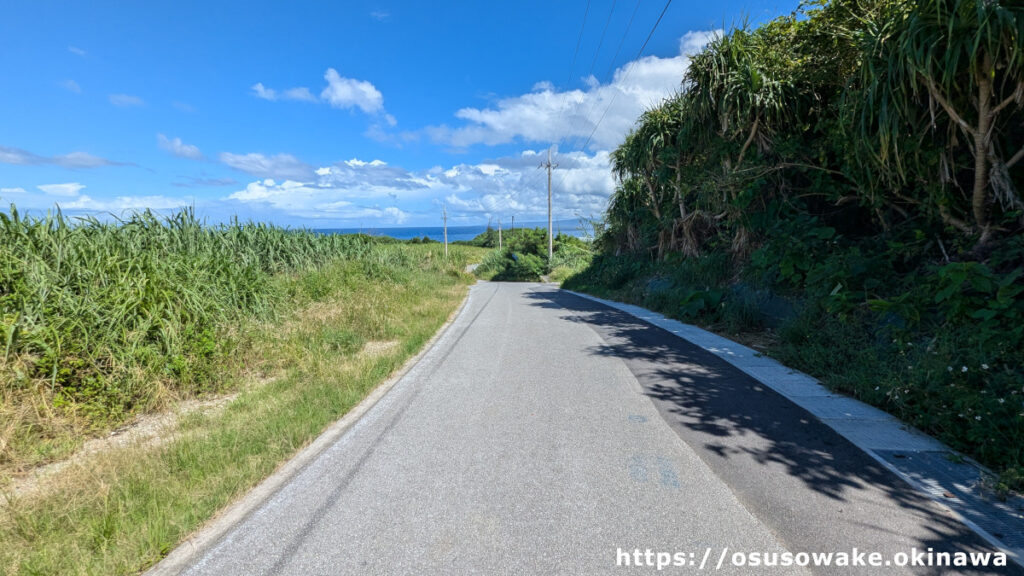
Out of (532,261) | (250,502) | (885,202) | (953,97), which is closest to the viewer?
(250,502)

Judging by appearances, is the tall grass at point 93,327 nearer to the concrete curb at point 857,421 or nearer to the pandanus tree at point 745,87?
the concrete curb at point 857,421

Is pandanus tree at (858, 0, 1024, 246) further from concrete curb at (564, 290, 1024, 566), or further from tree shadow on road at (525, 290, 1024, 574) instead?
tree shadow on road at (525, 290, 1024, 574)

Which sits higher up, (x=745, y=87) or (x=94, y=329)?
(x=745, y=87)

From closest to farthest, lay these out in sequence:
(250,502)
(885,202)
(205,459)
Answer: (250,502) → (205,459) → (885,202)

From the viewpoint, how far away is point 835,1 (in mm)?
9266

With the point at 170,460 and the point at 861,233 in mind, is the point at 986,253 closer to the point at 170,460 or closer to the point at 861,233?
the point at 861,233

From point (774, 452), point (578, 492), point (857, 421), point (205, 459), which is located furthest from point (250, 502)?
point (857, 421)

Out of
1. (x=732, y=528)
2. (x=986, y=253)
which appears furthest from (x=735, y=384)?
(x=986, y=253)

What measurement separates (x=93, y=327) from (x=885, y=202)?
1161 cm

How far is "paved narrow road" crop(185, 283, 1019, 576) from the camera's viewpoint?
2.68 meters

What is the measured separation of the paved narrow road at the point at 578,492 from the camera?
268 cm

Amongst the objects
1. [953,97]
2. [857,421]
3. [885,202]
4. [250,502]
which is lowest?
[250,502]

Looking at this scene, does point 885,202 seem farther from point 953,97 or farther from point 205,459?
point 205,459

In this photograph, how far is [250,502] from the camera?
3.28 meters
